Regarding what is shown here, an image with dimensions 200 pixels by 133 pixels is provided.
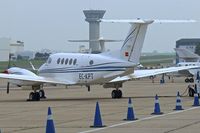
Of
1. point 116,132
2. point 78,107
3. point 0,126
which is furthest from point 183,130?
point 78,107

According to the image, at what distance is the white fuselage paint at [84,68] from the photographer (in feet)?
128

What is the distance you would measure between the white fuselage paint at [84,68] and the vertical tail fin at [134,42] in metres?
0.49

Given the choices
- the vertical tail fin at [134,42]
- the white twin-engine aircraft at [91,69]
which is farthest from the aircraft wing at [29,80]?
the vertical tail fin at [134,42]

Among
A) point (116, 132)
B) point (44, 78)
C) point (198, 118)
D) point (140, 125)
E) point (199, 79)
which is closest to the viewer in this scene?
point (116, 132)

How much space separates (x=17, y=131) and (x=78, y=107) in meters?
11.9

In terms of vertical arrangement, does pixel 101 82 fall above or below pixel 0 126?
above

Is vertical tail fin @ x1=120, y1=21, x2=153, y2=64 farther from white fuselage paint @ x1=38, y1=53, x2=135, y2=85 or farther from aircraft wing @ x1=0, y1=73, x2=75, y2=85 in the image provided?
aircraft wing @ x1=0, y1=73, x2=75, y2=85

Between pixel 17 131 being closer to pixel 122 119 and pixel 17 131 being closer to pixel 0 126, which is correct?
pixel 0 126

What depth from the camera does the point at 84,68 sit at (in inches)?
1603

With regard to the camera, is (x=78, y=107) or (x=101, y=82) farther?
(x=101, y=82)

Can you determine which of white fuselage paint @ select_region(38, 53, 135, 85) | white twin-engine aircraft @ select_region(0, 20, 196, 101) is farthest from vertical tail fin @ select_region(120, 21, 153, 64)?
white fuselage paint @ select_region(38, 53, 135, 85)

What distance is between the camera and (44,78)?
42125mm

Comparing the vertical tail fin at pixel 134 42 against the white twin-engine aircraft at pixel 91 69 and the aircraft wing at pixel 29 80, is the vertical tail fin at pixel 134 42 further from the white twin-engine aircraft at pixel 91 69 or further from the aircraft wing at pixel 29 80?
the aircraft wing at pixel 29 80

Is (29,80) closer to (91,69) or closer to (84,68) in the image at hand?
(84,68)
